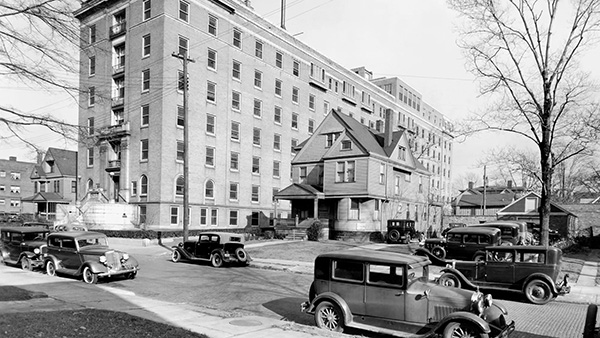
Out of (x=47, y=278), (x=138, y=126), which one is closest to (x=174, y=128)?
(x=138, y=126)

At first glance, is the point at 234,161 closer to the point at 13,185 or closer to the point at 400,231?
the point at 400,231

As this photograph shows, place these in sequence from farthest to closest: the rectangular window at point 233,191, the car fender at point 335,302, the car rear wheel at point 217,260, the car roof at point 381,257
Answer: the rectangular window at point 233,191 → the car rear wheel at point 217,260 → the car fender at point 335,302 → the car roof at point 381,257

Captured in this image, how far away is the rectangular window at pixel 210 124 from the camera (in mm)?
43688

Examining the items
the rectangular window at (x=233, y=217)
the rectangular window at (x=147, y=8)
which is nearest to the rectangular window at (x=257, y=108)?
the rectangular window at (x=233, y=217)

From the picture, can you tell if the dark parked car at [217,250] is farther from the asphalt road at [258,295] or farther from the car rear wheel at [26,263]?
the car rear wheel at [26,263]

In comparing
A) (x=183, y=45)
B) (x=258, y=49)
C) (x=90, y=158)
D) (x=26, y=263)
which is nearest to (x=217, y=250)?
(x=26, y=263)

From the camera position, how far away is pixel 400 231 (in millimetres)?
34719

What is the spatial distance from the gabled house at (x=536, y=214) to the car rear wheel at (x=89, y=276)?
37.3 metres

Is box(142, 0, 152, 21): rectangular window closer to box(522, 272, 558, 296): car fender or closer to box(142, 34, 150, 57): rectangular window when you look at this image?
box(142, 34, 150, 57): rectangular window

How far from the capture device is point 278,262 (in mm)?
22234

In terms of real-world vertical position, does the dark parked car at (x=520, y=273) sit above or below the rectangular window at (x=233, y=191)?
below

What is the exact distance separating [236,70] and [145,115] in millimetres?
11576

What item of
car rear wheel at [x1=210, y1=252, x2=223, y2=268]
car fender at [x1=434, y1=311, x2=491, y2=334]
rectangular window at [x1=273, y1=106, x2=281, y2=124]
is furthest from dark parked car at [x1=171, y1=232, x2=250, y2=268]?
rectangular window at [x1=273, y1=106, x2=281, y2=124]

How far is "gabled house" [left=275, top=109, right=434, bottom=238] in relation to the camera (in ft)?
120
